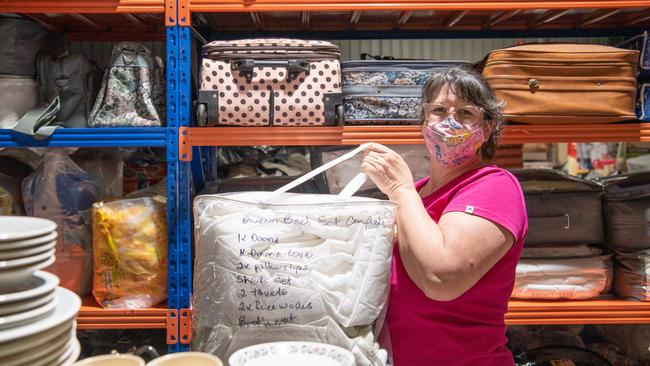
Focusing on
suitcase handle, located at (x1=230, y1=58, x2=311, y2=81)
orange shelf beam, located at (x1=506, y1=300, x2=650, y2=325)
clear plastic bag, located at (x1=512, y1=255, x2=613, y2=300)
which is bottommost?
orange shelf beam, located at (x1=506, y1=300, x2=650, y2=325)

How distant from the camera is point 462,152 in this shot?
5.28 feet

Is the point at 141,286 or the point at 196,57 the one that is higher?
the point at 196,57

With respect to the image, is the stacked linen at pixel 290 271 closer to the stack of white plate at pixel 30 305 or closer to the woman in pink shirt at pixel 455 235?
the woman in pink shirt at pixel 455 235

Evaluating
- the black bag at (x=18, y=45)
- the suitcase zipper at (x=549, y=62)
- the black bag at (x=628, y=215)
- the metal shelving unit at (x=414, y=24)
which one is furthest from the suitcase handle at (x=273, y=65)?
the black bag at (x=628, y=215)

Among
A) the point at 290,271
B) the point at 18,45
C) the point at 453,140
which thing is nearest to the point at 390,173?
the point at 453,140

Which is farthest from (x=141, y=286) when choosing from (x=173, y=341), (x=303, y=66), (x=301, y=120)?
(x=303, y=66)

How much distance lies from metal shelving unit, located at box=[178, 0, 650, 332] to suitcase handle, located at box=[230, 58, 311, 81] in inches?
7.8

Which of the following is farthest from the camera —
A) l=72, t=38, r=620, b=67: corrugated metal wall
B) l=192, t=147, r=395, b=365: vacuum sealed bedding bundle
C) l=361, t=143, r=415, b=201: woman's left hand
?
l=72, t=38, r=620, b=67: corrugated metal wall

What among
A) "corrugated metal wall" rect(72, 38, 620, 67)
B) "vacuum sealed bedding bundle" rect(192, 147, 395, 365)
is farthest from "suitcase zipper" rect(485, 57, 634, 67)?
"vacuum sealed bedding bundle" rect(192, 147, 395, 365)

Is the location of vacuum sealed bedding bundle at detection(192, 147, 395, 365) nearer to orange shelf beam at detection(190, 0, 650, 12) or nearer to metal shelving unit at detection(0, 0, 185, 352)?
metal shelving unit at detection(0, 0, 185, 352)

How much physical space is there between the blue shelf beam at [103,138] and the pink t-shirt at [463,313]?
→ 1.06m

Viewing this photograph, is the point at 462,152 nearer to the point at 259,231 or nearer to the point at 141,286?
the point at 259,231

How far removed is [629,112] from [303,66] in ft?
4.17

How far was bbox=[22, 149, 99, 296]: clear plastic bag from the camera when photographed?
6.77 feet
